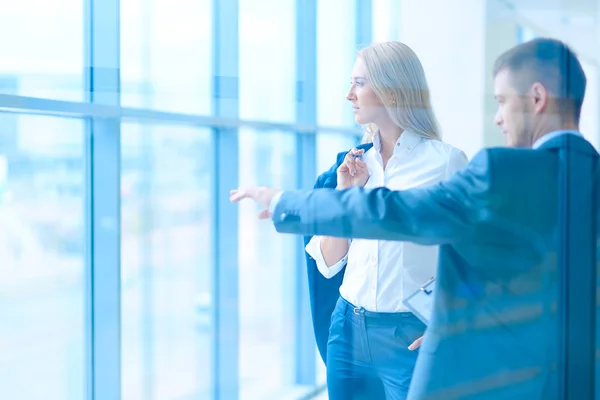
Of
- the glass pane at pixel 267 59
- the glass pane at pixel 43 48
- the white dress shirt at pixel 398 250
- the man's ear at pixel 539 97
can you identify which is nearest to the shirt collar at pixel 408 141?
the white dress shirt at pixel 398 250

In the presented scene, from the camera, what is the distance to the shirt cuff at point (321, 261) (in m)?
1.55

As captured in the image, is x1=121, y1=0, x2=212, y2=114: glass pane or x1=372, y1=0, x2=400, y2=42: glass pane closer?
x1=372, y1=0, x2=400, y2=42: glass pane

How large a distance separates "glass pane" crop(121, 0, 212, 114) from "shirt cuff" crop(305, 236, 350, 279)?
0.86m

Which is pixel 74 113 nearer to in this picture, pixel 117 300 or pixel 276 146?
pixel 117 300

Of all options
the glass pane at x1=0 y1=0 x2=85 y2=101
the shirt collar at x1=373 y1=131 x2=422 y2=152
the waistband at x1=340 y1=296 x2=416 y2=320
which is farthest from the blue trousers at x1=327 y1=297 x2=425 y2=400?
the glass pane at x1=0 y1=0 x2=85 y2=101

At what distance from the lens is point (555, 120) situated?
1152 mm

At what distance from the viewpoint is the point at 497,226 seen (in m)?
1.11

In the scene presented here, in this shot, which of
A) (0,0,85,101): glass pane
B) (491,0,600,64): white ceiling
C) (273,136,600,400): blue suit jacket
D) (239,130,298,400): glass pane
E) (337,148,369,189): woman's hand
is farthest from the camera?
(239,130,298,400): glass pane

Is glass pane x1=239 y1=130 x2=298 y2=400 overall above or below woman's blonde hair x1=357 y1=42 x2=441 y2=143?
below

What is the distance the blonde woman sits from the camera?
1.37 m

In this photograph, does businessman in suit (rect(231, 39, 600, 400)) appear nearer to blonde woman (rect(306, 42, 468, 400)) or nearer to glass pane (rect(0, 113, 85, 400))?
blonde woman (rect(306, 42, 468, 400))

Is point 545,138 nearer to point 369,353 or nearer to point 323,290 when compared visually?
point 369,353

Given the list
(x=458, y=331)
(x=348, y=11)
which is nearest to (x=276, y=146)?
(x=348, y=11)

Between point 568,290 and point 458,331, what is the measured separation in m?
0.21
